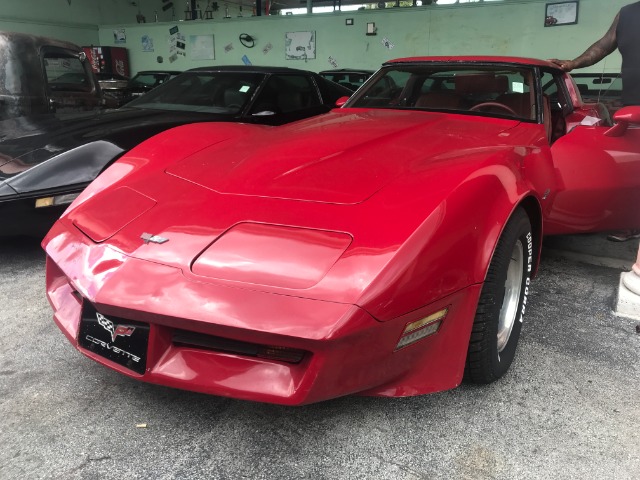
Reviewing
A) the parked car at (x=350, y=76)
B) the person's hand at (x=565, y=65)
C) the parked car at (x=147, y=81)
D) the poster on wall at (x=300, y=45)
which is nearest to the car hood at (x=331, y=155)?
the person's hand at (x=565, y=65)

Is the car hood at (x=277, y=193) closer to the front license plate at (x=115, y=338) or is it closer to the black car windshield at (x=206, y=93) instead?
the front license plate at (x=115, y=338)

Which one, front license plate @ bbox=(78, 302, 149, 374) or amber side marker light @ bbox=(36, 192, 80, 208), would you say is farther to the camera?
amber side marker light @ bbox=(36, 192, 80, 208)

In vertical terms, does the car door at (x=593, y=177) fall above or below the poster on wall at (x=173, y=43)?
below

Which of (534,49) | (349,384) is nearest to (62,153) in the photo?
(349,384)

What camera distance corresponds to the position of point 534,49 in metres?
10.3

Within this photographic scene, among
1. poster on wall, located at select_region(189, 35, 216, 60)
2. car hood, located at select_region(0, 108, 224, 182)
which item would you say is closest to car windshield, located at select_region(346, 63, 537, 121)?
car hood, located at select_region(0, 108, 224, 182)

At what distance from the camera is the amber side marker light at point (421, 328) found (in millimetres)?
1517

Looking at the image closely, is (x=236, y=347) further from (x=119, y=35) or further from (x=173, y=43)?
(x=119, y=35)

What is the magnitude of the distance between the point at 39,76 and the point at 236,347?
4.44 metres

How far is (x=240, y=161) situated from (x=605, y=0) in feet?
32.9

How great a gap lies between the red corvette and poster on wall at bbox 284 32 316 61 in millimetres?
10865

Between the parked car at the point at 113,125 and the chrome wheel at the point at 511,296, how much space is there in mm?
2491

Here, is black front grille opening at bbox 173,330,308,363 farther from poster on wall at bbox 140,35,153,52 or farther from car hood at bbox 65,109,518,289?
poster on wall at bbox 140,35,153,52

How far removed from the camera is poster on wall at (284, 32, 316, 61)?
41.1ft
